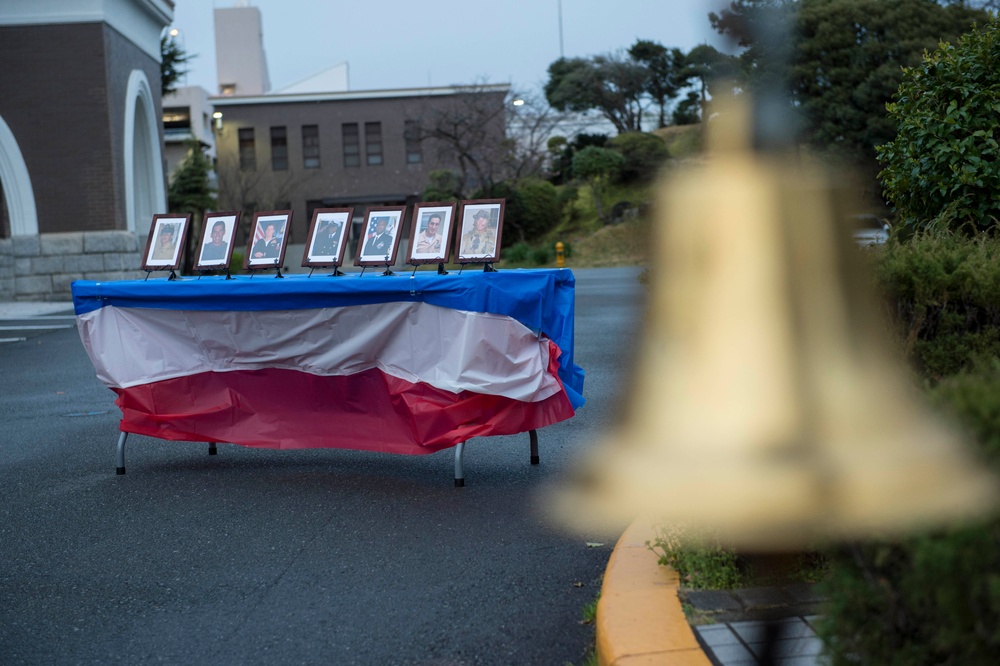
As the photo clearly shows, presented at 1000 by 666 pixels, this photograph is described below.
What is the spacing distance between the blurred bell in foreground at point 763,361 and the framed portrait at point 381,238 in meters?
3.74

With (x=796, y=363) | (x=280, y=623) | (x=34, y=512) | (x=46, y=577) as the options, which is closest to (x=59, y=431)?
(x=34, y=512)

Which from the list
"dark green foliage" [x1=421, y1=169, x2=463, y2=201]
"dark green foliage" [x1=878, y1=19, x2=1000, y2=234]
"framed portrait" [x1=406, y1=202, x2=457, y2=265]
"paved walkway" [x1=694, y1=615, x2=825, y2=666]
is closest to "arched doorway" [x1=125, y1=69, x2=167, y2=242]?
"dark green foliage" [x1=421, y1=169, x2=463, y2=201]

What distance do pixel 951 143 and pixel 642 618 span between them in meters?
4.00

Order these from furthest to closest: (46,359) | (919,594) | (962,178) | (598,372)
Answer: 1. (46,359)
2. (598,372)
3. (962,178)
4. (919,594)

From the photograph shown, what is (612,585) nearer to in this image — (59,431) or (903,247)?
(903,247)

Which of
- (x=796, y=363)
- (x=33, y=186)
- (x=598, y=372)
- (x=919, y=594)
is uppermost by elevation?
(x=33, y=186)

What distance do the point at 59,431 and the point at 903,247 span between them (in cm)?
632

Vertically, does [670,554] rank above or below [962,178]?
below

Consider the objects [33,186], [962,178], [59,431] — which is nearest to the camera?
[962,178]

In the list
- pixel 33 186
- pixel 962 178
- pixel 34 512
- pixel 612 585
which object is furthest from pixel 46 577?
pixel 33 186

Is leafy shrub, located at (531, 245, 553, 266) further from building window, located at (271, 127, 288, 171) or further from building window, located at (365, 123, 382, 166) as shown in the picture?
building window, located at (271, 127, 288, 171)

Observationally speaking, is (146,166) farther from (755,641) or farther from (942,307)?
(755,641)

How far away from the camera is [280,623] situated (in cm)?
381

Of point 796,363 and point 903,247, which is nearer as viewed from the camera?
point 796,363
